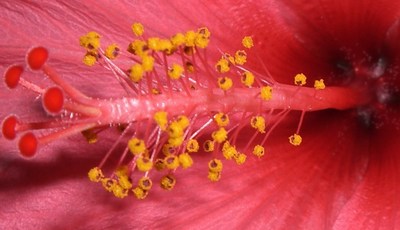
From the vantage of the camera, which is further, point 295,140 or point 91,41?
point 295,140

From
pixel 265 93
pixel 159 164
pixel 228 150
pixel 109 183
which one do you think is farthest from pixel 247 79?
pixel 109 183

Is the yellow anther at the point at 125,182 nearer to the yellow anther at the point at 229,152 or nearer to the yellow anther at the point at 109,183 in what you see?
the yellow anther at the point at 109,183

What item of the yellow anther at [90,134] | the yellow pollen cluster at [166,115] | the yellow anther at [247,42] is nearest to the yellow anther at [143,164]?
the yellow pollen cluster at [166,115]

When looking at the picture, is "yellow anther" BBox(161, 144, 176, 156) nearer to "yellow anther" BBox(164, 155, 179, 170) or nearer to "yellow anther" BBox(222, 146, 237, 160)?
"yellow anther" BBox(164, 155, 179, 170)

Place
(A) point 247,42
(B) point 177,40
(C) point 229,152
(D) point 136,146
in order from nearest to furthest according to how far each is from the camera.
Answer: (D) point 136,146
(B) point 177,40
(C) point 229,152
(A) point 247,42

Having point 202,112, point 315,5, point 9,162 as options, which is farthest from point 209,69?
point 9,162

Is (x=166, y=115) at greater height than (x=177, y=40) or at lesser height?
lesser

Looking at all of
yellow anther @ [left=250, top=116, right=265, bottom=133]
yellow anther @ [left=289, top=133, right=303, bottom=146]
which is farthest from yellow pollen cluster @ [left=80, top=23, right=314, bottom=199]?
yellow anther @ [left=289, top=133, right=303, bottom=146]

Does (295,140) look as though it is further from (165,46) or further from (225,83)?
(165,46)
